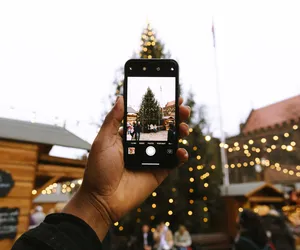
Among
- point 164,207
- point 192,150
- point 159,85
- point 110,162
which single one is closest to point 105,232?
point 110,162

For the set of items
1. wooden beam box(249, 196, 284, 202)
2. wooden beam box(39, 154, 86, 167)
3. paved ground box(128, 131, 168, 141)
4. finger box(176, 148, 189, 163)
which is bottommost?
wooden beam box(249, 196, 284, 202)

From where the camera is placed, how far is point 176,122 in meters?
1.73

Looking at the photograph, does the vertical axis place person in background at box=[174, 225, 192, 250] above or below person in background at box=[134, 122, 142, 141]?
below

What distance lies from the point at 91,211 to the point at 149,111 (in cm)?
76

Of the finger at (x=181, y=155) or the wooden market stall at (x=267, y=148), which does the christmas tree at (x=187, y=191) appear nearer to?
the wooden market stall at (x=267, y=148)

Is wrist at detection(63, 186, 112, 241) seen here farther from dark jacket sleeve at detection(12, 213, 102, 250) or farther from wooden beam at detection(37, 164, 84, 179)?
wooden beam at detection(37, 164, 84, 179)

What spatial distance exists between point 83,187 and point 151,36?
1526 cm

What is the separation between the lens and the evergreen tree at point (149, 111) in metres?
1.75

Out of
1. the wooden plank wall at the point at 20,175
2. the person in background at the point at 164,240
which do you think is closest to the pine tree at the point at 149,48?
the person in background at the point at 164,240

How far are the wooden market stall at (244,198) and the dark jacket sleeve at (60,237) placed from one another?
619 inches

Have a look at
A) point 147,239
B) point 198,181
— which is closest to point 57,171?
point 147,239

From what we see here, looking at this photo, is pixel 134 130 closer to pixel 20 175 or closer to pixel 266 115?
pixel 20 175

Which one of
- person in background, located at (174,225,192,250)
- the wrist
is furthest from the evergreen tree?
person in background, located at (174,225,192,250)

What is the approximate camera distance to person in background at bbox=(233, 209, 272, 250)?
11.5 ft
